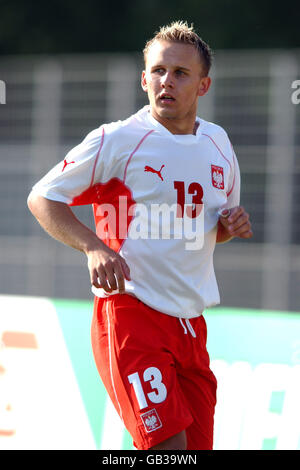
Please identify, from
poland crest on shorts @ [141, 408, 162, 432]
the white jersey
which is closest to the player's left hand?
the white jersey

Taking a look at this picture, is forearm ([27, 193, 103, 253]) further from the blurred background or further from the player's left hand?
the blurred background

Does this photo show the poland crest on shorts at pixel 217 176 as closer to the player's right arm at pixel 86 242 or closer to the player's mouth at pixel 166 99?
the player's mouth at pixel 166 99

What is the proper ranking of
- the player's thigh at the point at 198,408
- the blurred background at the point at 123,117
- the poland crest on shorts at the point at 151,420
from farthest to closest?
the blurred background at the point at 123,117, the player's thigh at the point at 198,408, the poland crest on shorts at the point at 151,420

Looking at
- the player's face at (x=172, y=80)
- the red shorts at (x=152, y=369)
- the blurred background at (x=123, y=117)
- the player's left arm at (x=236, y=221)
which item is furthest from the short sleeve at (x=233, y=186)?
the blurred background at (x=123, y=117)

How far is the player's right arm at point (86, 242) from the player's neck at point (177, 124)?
58 centimetres

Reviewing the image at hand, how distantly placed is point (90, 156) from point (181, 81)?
1.69 feet

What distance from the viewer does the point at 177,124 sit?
3830 millimetres

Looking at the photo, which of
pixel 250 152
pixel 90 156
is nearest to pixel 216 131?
pixel 90 156

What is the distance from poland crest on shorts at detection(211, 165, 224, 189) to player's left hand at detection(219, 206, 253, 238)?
14cm

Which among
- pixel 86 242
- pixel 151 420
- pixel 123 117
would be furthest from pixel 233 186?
pixel 123 117

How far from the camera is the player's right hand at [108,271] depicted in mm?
3334

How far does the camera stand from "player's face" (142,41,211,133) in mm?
3717

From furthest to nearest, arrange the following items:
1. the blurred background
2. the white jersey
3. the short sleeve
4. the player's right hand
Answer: the blurred background
the short sleeve
the white jersey
the player's right hand

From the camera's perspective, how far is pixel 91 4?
1933 cm
